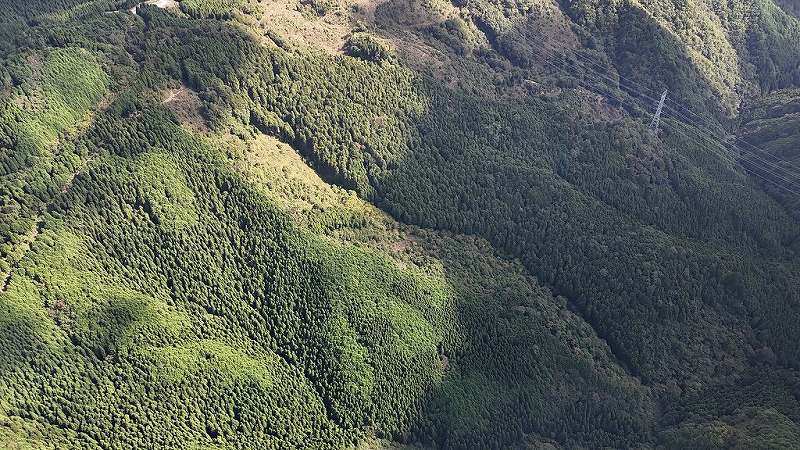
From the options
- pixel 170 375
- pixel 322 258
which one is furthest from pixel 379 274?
pixel 170 375

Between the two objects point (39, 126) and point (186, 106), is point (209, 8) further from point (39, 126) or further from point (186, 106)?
point (39, 126)

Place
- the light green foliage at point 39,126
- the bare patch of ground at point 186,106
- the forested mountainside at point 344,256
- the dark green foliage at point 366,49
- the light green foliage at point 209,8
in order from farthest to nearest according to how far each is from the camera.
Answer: the dark green foliage at point 366,49 → the light green foliage at point 209,8 → the bare patch of ground at point 186,106 → the light green foliage at point 39,126 → the forested mountainside at point 344,256

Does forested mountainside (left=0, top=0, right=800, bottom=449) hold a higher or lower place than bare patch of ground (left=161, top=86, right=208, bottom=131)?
lower

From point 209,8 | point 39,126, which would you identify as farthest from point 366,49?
point 39,126

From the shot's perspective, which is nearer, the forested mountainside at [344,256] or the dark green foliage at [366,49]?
the forested mountainside at [344,256]

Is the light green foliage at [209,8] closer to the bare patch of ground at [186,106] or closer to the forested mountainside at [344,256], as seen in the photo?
the forested mountainside at [344,256]

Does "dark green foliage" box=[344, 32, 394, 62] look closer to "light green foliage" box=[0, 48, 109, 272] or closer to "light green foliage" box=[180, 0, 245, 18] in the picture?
"light green foliage" box=[180, 0, 245, 18]

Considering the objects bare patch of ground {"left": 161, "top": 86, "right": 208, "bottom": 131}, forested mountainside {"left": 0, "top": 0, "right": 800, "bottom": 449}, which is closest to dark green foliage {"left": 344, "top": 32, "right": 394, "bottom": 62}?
forested mountainside {"left": 0, "top": 0, "right": 800, "bottom": 449}

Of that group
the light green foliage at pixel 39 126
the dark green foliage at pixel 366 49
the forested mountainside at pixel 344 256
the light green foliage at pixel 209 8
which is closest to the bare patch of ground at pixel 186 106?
the forested mountainside at pixel 344 256

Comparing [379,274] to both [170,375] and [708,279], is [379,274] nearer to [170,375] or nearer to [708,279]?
[170,375]
